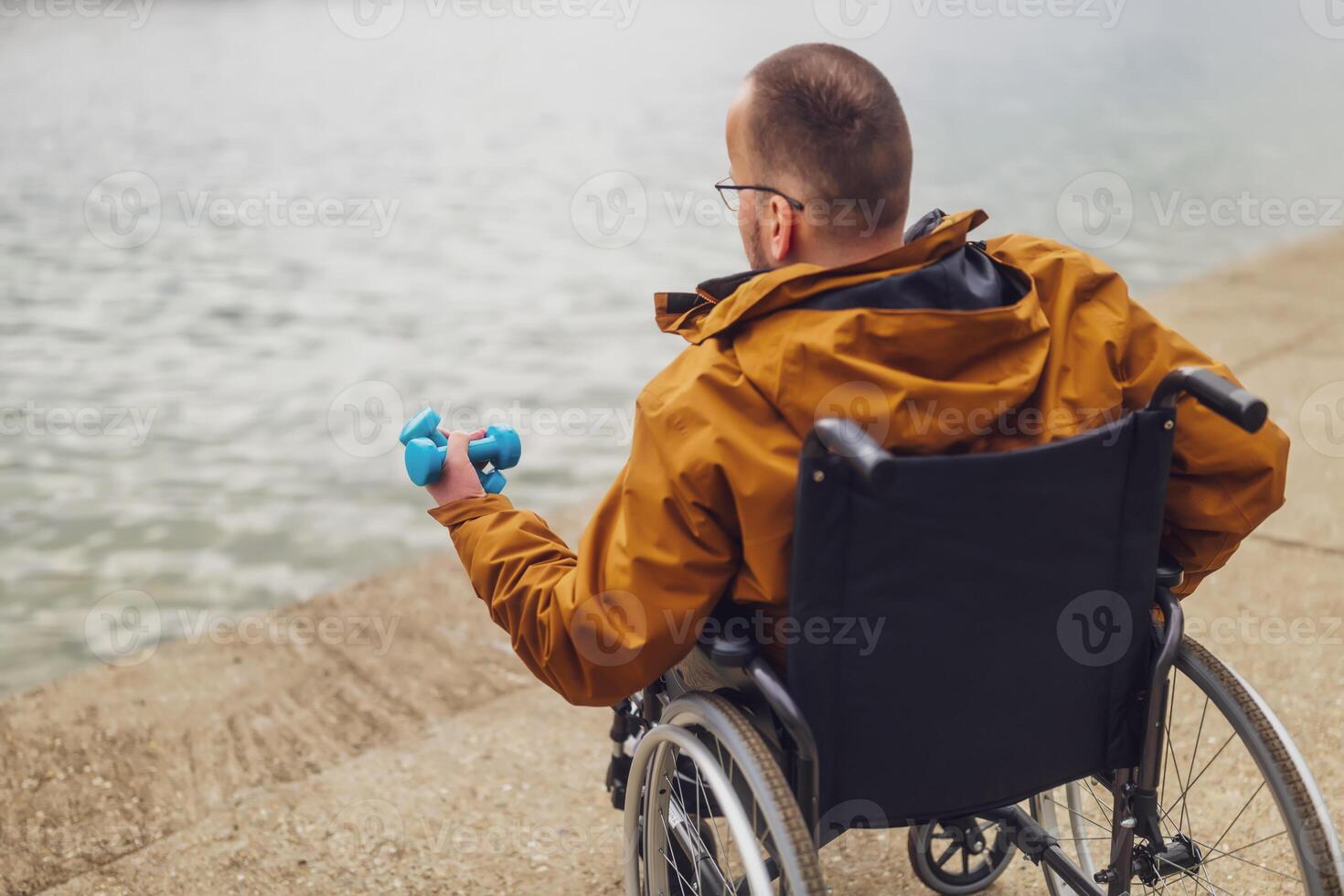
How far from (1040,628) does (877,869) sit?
3.53ft

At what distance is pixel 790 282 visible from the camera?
1660mm

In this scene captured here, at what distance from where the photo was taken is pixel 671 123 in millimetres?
13992

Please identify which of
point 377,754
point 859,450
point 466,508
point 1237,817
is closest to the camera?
point 859,450

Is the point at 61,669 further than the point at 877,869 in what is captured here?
Yes

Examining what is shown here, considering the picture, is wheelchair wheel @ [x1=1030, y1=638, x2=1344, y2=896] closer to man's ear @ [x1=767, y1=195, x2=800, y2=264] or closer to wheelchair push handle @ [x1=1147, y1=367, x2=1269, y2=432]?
wheelchair push handle @ [x1=1147, y1=367, x2=1269, y2=432]

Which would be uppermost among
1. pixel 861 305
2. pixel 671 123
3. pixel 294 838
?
pixel 671 123

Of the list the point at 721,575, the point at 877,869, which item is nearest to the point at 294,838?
the point at 877,869

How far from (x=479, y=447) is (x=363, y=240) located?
25.9 ft

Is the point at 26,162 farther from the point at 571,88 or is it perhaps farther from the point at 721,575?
the point at 721,575

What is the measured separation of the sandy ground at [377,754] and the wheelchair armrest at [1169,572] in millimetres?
Answer: 920

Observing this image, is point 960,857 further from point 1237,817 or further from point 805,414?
point 805,414

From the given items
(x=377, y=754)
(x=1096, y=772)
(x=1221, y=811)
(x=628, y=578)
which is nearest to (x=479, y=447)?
(x=628, y=578)

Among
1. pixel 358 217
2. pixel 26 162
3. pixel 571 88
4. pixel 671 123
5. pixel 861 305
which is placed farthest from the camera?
pixel 571 88

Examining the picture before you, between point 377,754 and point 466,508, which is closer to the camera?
point 466,508
